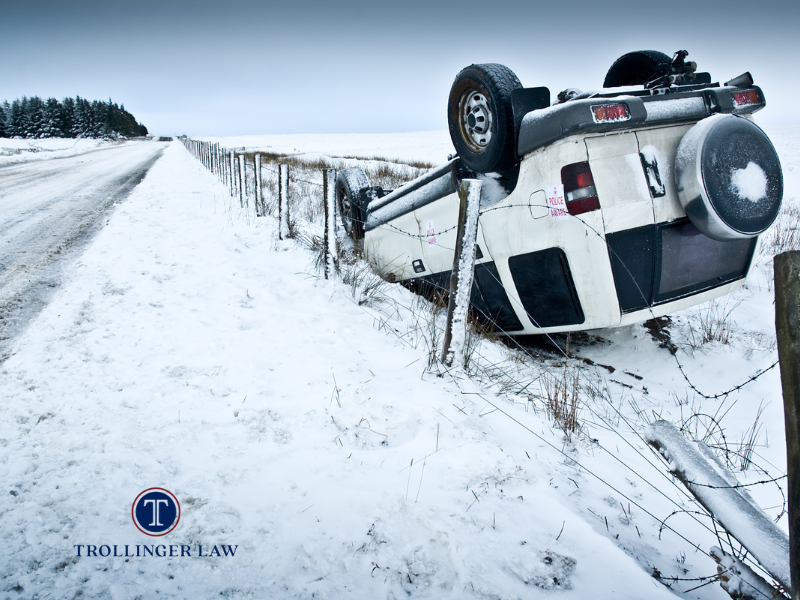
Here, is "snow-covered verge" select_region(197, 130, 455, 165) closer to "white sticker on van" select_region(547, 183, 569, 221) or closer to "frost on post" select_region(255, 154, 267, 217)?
"frost on post" select_region(255, 154, 267, 217)

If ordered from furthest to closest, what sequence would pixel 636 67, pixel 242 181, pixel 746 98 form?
pixel 242 181
pixel 636 67
pixel 746 98

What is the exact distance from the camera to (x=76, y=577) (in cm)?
142

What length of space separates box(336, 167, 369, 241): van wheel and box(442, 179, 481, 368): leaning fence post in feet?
9.83

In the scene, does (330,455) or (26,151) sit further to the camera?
(26,151)

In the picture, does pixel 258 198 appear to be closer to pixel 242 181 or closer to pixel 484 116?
pixel 242 181

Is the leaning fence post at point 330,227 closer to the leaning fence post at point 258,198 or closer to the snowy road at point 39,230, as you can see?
the snowy road at point 39,230

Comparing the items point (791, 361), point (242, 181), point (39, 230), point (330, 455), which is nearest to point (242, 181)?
point (242, 181)

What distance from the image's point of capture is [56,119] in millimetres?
69750

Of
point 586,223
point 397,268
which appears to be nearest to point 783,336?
point 586,223

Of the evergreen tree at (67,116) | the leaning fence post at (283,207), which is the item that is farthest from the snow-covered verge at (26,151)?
the evergreen tree at (67,116)

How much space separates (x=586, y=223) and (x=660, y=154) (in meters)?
0.64

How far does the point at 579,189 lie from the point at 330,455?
78.3 inches

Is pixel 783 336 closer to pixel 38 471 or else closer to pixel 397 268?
pixel 38 471

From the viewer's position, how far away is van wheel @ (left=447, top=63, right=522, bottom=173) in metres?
3.00
